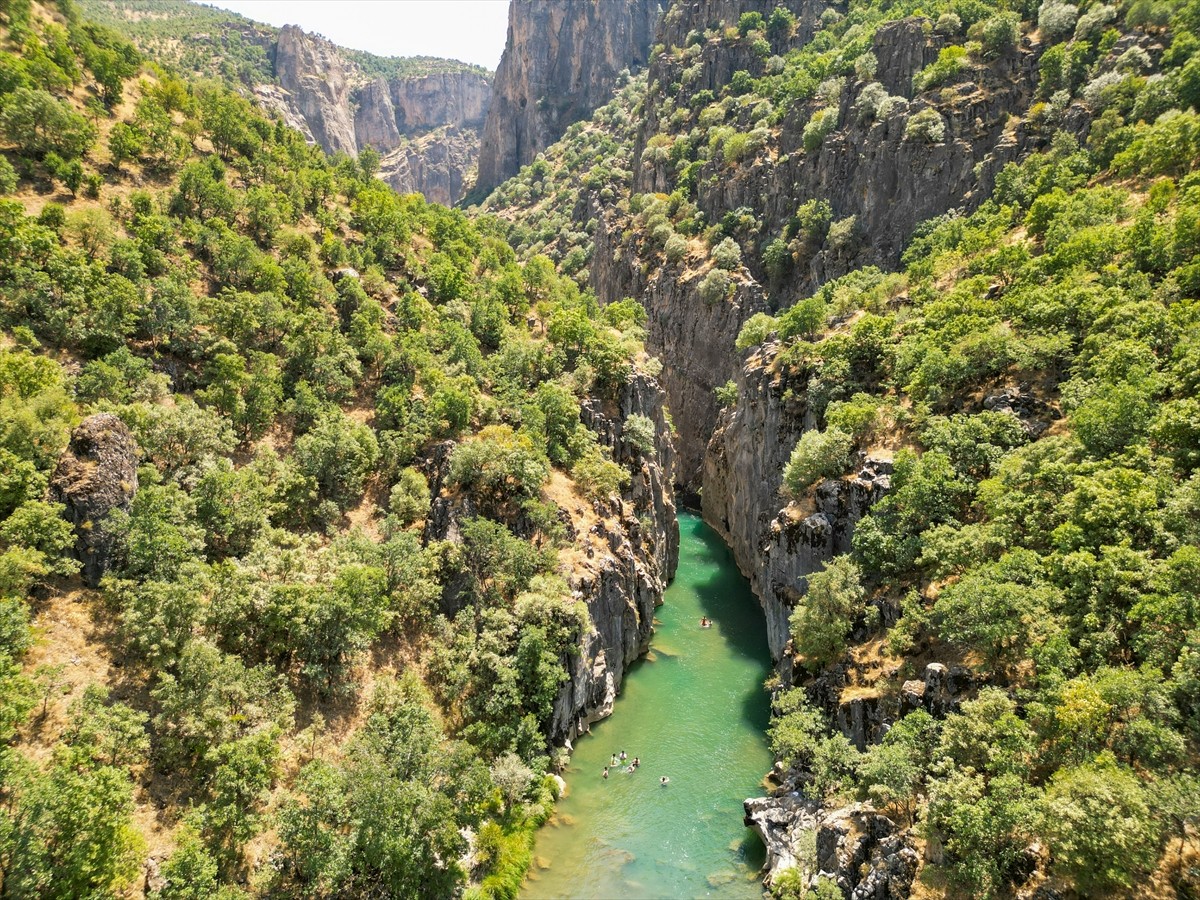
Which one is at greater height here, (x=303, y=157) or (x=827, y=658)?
(x=303, y=157)

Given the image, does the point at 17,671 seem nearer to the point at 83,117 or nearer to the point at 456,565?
the point at 456,565

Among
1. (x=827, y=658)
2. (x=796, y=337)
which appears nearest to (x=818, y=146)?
(x=796, y=337)

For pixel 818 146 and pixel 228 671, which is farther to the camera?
pixel 818 146

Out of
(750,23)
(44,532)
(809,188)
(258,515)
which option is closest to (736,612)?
(258,515)

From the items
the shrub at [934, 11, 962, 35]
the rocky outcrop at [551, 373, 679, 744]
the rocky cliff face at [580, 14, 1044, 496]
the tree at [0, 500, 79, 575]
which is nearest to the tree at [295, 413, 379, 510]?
the tree at [0, 500, 79, 575]

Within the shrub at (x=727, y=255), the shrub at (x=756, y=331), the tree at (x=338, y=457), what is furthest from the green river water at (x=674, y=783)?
the shrub at (x=727, y=255)

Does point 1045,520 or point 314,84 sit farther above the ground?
point 314,84

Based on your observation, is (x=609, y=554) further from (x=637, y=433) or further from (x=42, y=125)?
(x=42, y=125)
